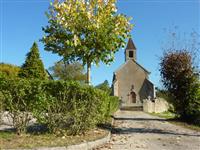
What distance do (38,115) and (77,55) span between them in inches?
370

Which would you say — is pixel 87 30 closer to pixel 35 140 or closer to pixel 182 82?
pixel 182 82

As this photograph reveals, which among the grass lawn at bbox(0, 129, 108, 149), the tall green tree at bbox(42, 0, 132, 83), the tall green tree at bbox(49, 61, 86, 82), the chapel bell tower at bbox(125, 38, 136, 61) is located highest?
the chapel bell tower at bbox(125, 38, 136, 61)

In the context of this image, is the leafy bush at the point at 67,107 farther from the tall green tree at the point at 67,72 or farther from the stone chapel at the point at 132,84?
the tall green tree at the point at 67,72

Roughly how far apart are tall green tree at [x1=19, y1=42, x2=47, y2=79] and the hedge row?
94.9ft

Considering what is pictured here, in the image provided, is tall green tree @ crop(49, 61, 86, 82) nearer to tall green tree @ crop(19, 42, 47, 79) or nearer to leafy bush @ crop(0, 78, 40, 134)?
tall green tree @ crop(19, 42, 47, 79)

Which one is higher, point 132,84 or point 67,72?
point 67,72

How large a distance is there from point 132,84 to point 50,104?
5357cm

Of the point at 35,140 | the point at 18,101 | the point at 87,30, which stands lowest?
the point at 35,140

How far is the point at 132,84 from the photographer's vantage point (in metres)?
63.2

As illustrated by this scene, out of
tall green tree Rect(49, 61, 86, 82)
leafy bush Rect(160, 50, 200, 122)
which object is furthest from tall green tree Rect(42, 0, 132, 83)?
tall green tree Rect(49, 61, 86, 82)

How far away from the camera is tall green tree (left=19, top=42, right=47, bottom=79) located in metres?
39.9

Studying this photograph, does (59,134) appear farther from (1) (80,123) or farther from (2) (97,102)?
(2) (97,102)

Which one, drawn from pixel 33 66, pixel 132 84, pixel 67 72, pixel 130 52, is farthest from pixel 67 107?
pixel 67 72

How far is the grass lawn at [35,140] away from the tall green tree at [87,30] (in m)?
8.61
